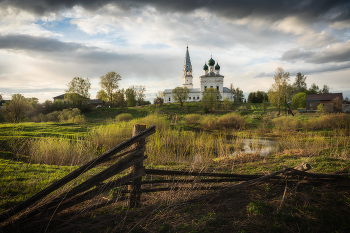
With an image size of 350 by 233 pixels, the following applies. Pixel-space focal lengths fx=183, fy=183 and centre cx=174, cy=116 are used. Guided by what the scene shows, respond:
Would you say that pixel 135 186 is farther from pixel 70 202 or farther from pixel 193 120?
pixel 193 120

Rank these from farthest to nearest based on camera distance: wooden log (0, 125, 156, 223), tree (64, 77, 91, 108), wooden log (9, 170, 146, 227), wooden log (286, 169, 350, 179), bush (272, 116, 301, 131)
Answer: tree (64, 77, 91, 108), bush (272, 116, 301, 131), wooden log (286, 169, 350, 179), wooden log (9, 170, 146, 227), wooden log (0, 125, 156, 223)

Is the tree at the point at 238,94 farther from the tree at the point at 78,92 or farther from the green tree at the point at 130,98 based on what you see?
the tree at the point at 78,92

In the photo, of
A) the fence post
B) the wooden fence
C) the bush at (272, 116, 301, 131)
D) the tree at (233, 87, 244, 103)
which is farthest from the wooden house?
the fence post

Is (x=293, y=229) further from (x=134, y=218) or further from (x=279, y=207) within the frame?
(x=134, y=218)

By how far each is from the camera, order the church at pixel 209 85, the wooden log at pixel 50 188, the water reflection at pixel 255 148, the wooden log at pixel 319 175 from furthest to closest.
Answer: the church at pixel 209 85, the water reflection at pixel 255 148, the wooden log at pixel 319 175, the wooden log at pixel 50 188

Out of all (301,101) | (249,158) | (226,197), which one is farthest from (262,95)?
(226,197)

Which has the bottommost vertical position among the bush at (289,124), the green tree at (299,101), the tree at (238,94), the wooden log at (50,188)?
the bush at (289,124)

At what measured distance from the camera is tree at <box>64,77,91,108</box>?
39.5m

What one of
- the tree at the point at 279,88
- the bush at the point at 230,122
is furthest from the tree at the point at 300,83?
the bush at the point at 230,122

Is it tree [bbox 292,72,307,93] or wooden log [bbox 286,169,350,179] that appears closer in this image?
wooden log [bbox 286,169,350,179]

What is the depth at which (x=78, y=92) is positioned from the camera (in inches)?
1615

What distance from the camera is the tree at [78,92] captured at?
39531 mm

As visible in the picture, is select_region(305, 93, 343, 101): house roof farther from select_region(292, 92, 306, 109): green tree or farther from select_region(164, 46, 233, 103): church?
select_region(164, 46, 233, 103): church

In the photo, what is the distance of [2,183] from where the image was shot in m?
4.08
